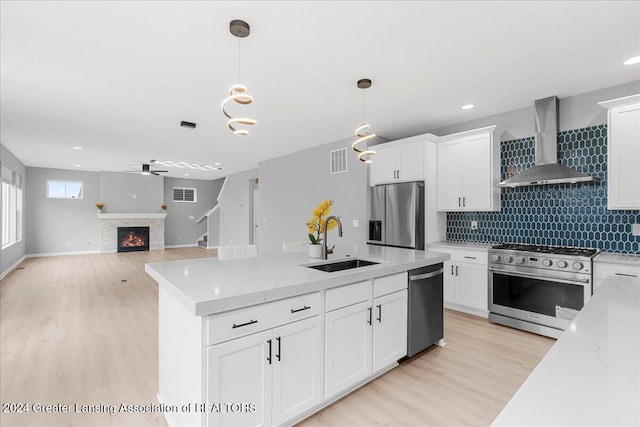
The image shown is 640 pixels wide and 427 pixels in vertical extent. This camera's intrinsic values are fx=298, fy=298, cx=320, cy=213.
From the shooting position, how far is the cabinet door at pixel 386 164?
4688 mm

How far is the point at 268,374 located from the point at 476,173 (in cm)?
370

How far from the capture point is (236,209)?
9867mm

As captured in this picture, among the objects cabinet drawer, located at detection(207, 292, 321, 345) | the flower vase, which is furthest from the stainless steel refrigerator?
cabinet drawer, located at detection(207, 292, 321, 345)

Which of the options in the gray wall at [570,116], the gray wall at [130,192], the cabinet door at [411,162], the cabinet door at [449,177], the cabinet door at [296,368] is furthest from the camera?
the gray wall at [130,192]

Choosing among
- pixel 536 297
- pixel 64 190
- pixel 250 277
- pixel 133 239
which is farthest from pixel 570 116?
pixel 64 190

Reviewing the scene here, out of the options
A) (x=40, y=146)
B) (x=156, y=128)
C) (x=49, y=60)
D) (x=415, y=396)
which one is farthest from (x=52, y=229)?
(x=415, y=396)

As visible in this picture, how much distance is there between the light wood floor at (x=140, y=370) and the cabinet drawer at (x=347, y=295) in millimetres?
724

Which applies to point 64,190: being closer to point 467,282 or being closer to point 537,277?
point 467,282

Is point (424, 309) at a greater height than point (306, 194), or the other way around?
point (306, 194)

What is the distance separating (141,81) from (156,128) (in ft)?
6.20

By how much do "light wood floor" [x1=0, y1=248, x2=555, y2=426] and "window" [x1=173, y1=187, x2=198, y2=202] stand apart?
7.31 meters

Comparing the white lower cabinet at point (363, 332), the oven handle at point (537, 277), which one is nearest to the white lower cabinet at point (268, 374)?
the white lower cabinet at point (363, 332)

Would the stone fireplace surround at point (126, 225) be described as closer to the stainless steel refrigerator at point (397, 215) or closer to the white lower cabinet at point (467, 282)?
the stainless steel refrigerator at point (397, 215)

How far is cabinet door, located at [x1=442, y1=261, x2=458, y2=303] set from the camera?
407cm
